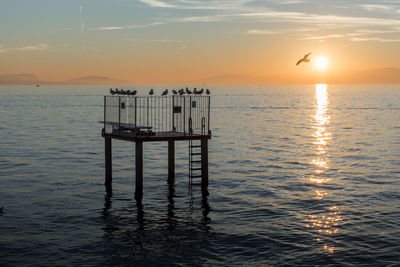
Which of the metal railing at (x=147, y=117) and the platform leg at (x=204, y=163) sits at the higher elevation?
the metal railing at (x=147, y=117)

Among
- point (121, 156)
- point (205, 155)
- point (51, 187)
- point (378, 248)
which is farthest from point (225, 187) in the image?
point (121, 156)

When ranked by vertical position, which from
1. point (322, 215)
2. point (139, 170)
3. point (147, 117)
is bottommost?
point (322, 215)

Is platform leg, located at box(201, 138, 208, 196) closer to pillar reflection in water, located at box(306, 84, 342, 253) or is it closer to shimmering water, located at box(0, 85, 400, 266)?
shimmering water, located at box(0, 85, 400, 266)

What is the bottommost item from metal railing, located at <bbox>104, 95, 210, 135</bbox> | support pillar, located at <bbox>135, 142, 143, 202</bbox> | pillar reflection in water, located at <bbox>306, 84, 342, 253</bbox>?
pillar reflection in water, located at <bbox>306, 84, 342, 253</bbox>

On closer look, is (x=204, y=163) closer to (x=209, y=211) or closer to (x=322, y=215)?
(x=209, y=211)

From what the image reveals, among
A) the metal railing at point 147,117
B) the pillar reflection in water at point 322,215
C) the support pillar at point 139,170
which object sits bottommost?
the pillar reflection in water at point 322,215

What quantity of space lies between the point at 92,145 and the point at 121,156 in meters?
12.1

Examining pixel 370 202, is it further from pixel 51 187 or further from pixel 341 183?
pixel 51 187

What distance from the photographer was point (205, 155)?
38281 mm

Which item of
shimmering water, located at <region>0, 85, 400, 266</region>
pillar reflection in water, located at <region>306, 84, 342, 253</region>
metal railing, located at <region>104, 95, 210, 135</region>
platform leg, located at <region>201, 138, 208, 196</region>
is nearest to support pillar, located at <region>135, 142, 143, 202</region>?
shimmering water, located at <region>0, 85, 400, 266</region>

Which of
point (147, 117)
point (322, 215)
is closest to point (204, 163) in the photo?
point (147, 117)

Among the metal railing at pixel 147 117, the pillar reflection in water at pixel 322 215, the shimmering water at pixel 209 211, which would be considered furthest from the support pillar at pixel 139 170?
the pillar reflection in water at pixel 322 215

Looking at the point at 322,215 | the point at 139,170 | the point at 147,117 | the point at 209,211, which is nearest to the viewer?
the point at 322,215

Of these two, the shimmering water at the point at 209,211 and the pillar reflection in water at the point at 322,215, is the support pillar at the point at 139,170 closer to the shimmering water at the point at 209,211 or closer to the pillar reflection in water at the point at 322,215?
the shimmering water at the point at 209,211
